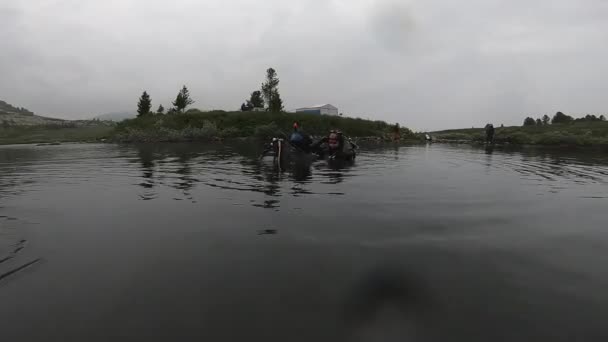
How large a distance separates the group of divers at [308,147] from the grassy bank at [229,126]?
33.1 meters

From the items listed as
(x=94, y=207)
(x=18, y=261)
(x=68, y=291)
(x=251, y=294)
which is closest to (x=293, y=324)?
(x=251, y=294)

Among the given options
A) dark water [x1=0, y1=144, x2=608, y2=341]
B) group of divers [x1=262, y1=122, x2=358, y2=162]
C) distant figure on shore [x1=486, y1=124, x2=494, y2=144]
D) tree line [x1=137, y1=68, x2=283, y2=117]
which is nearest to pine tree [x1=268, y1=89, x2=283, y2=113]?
tree line [x1=137, y1=68, x2=283, y2=117]

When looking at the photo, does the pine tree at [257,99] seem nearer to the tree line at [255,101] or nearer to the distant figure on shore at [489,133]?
the tree line at [255,101]

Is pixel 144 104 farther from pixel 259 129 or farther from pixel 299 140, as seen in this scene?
pixel 299 140

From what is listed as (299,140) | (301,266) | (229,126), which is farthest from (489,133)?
(301,266)

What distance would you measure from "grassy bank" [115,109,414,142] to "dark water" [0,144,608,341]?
157ft

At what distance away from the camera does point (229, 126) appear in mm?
66062

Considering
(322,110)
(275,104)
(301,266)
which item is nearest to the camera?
(301,266)

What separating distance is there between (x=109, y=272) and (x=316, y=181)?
931 cm

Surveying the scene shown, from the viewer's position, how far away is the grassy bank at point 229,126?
5754cm

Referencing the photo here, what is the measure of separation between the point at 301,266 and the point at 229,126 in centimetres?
6315

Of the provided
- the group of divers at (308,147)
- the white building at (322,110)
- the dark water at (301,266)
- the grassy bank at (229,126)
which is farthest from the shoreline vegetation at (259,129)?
the dark water at (301,266)

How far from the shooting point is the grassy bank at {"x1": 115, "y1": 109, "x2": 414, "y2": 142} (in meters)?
57.5

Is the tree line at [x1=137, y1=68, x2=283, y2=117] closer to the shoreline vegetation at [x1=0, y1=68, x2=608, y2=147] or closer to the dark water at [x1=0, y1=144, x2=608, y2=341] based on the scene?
the shoreline vegetation at [x1=0, y1=68, x2=608, y2=147]
